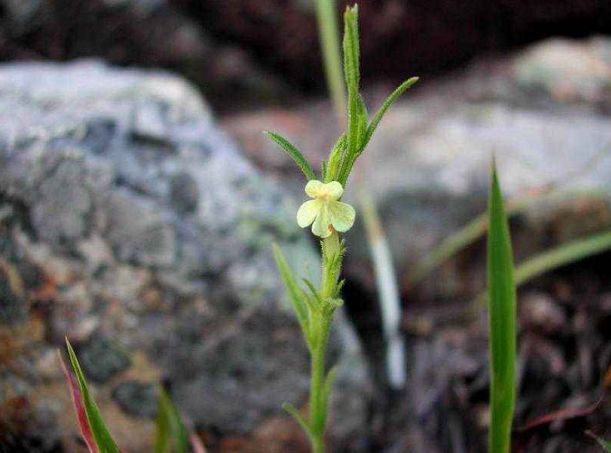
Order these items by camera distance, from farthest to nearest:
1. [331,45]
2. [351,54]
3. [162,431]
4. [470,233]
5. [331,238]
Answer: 1. [331,45]
2. [470,233]
3. [162,431]
4. [331,238]
5. [351,54]

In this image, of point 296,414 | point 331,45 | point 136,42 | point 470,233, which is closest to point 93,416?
point 296,414

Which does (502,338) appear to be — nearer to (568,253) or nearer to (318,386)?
(318,386)

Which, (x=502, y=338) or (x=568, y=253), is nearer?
(x=502, y=338)

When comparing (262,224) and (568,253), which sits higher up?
(262,224)

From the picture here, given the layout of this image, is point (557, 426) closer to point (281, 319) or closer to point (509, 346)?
point (509, 346)

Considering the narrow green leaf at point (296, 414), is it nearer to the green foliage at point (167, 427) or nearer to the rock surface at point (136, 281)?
the green foliage at point (167, 427)

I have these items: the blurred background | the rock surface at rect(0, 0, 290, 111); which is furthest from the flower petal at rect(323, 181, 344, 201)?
the rock surface at rect(0, 0, 290, 111)
